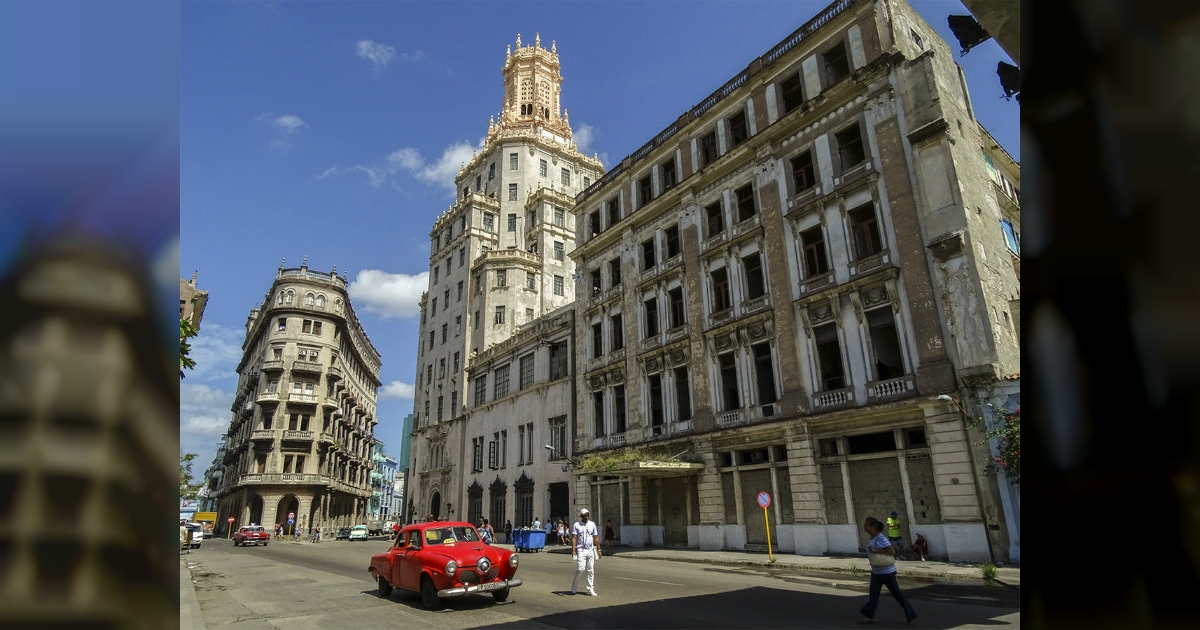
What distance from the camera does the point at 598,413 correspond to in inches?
1321

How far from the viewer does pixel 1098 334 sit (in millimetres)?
1369

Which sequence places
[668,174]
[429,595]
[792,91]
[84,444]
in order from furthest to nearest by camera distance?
[668,174], [792,91], [429,595], [84,444]

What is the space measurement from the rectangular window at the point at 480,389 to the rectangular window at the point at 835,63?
31303 mm

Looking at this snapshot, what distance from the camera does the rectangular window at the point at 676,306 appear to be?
2928 centimetres

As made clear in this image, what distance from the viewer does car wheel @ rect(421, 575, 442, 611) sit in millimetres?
11395

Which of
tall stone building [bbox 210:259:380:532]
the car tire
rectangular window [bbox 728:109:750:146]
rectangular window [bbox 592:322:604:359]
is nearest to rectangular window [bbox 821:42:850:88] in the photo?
rectangular window [bbox 728:109:750:146]

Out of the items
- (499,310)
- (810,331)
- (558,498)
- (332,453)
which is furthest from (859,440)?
(332,453)

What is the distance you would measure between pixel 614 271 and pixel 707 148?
28.5ft

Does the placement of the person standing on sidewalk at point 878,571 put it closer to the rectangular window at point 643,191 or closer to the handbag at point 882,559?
the handbag at point 882,559

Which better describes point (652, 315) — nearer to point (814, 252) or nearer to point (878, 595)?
point (814, 252)

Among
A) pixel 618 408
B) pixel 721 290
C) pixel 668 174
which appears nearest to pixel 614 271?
pixel 668 174

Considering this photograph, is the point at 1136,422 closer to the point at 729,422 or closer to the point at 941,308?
the point at 941,308

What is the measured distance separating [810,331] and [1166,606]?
22817mm

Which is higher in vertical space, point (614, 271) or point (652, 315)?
point (614, 271)
